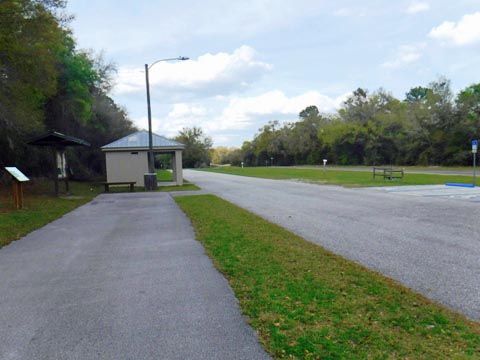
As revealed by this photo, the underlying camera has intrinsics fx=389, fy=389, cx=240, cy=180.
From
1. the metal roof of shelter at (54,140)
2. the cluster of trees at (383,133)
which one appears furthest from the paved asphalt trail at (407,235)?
the cluster of trees at (383,133)

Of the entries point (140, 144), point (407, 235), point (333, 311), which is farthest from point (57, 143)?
point (333, 311)

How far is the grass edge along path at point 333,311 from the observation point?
10.1 feet

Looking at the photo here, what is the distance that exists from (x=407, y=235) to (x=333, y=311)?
4576 mm

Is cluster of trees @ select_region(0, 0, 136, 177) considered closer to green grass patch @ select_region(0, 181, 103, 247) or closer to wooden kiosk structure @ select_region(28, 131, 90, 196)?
wooden kiosk structure @ select_region(28, 131, 90, 196)

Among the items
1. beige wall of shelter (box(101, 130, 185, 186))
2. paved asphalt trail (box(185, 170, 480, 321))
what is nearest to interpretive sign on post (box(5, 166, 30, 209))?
paved asphalt trail (box(185, 170, 480, 321))

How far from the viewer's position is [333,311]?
3.78m

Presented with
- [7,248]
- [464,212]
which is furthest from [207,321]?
[464,212]

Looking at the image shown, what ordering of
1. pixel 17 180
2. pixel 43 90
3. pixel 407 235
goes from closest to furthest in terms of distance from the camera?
pixel 407 235, pixel 17 180, pixel 43 90

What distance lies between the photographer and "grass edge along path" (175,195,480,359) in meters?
3.08

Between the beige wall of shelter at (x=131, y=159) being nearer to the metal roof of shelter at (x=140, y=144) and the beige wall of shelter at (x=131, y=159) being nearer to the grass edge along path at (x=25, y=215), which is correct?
the metal roof of shelter at (x=140, y=144)

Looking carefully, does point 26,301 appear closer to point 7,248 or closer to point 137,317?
point 137,317

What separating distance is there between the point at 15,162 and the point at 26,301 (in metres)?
18.9

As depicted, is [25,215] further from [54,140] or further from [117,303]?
Result: [117,303]

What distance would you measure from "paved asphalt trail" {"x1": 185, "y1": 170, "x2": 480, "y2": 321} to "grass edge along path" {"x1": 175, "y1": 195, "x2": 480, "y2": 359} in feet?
1.56
